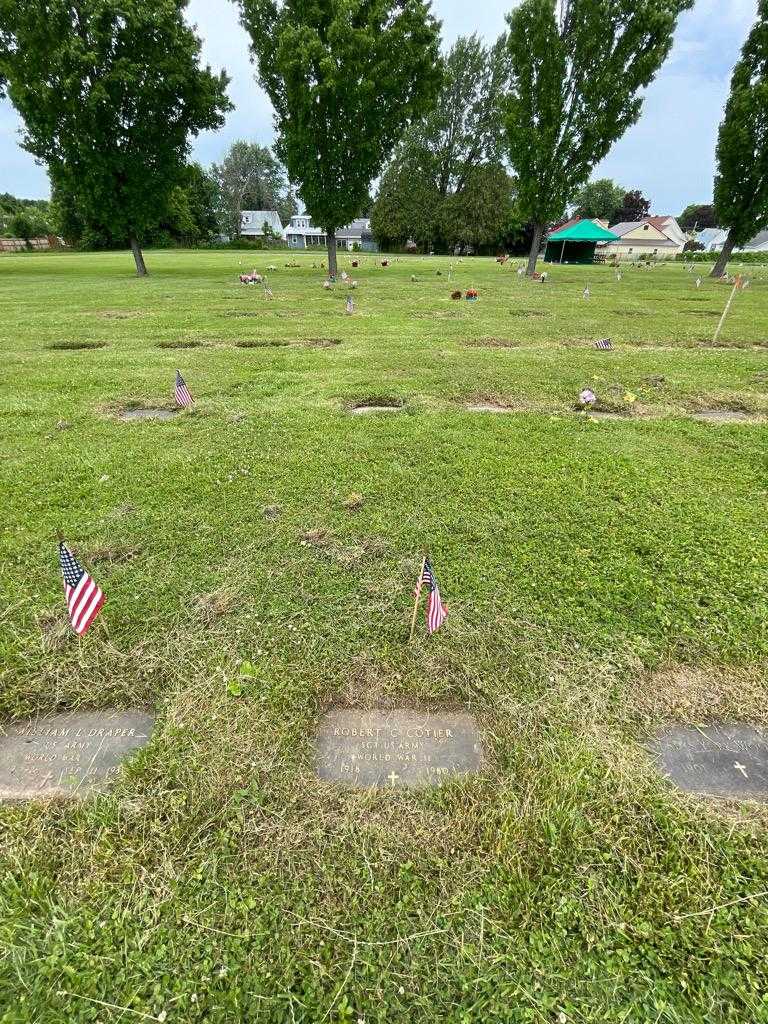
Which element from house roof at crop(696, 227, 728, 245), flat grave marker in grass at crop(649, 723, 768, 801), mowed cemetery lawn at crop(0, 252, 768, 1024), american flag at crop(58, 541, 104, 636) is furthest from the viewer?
house roof at crop(696, 227, 728, 245)

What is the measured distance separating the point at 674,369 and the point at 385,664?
7.07 m

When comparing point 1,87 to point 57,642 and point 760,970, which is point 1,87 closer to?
point 57,642

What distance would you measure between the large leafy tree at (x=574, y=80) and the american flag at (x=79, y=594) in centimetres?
2397

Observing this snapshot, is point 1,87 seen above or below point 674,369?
above

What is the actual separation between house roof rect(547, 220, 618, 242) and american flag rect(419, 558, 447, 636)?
120 ft

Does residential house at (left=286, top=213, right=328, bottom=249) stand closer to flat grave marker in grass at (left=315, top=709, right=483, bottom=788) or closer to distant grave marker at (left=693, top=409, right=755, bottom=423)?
distant grave marker at (left=693, top=409, right=755, bottom=423)

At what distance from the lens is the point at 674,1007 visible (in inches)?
51.4

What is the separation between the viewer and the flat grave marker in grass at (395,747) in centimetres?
186

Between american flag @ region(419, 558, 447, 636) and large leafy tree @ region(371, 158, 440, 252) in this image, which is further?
large leafy tree @ region(371, 158, 440, 252)

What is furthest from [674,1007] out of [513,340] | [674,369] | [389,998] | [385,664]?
[513,340]

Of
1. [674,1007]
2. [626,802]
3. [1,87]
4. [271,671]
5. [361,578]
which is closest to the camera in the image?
[674,1007]

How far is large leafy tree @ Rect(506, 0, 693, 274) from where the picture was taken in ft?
56.4

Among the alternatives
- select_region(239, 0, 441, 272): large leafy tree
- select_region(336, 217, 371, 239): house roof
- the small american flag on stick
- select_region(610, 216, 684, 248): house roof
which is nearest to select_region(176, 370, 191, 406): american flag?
the small american flag on stick

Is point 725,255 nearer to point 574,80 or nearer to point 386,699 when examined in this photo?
point 574,80
